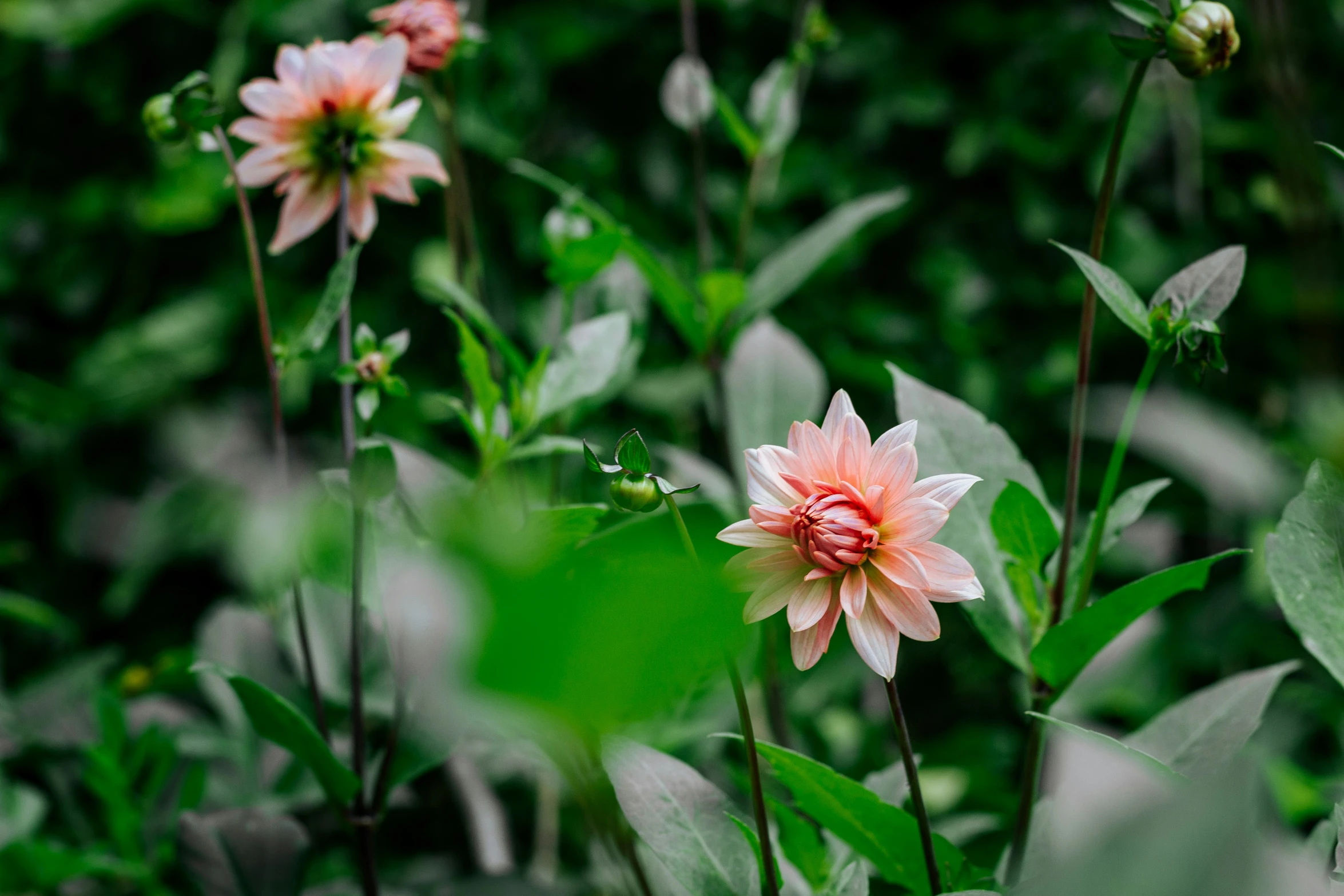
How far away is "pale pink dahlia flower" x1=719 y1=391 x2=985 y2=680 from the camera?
20 centimetres

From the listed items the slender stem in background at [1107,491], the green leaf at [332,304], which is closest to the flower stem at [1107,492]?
the slender stem in background at [1107,491]

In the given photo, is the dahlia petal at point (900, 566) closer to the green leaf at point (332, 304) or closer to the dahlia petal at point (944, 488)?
the dahlia petal at point (944, 488)

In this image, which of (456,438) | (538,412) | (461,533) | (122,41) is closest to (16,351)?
(122,41)

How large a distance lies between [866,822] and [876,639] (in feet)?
0.22

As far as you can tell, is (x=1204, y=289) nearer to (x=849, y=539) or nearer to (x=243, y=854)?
(x=849, y=539)

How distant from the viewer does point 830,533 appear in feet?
0.67

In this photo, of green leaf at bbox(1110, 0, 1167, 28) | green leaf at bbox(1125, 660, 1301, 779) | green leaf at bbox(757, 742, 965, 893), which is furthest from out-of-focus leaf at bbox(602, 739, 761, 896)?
green leaf at bbox(1110, 0, 1167, 28)

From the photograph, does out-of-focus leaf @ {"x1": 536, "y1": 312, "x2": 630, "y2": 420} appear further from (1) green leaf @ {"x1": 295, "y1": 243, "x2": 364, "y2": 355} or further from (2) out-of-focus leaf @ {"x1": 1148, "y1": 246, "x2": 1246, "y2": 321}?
(2) out-of-focus leaf @ {"x1": 1148, "y1": 246, "x2": 1246, "y2": 321}

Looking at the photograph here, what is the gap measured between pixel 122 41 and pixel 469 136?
32cm

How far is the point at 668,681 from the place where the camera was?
11cm

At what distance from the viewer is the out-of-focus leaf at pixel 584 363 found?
1.16ft

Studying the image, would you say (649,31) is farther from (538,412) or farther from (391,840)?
(391,840)

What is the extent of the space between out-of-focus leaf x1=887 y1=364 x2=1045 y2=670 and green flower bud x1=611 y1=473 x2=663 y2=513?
0.11 metres

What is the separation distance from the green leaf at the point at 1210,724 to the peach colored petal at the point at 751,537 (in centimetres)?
14
